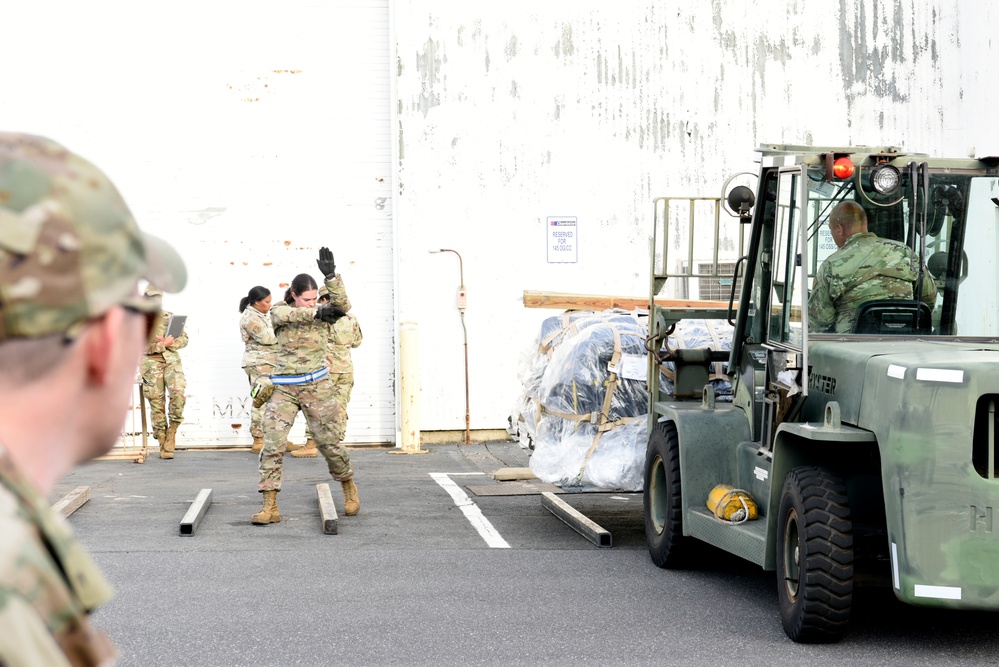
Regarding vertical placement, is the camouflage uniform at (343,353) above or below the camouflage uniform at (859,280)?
below

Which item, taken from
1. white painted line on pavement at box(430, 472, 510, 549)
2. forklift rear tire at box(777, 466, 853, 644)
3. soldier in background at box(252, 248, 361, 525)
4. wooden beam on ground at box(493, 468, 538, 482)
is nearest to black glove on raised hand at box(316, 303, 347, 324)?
soldier in background at box(252, 248, 361, 525)

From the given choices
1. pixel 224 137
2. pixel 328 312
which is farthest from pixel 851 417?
pixel 224 137

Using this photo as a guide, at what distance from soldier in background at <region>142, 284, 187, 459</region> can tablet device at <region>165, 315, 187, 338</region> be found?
5 cm

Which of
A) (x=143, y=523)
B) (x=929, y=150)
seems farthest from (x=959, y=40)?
(x=143, y=523)

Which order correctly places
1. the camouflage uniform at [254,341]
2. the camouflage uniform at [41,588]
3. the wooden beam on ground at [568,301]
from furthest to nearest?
the camouflage uniform at [254,341], the wooden beam on ground at [568,301], the camouflage uniform at [41,588]

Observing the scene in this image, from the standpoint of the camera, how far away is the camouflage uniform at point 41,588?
1.22m

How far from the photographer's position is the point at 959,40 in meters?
18.3

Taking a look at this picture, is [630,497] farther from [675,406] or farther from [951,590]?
[951,590]

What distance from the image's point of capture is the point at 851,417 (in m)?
6.74

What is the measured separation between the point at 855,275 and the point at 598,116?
1116cm

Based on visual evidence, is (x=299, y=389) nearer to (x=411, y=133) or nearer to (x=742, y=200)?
(x=742, y=200)

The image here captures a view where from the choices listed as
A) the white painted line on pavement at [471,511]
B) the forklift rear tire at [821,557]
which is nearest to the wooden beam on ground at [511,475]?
the white painted line on pavement at [471,511]

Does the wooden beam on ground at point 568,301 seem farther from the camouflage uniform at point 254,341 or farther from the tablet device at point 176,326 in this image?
the tablet device at point 176,326

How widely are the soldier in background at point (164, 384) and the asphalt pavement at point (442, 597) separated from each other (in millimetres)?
4326
